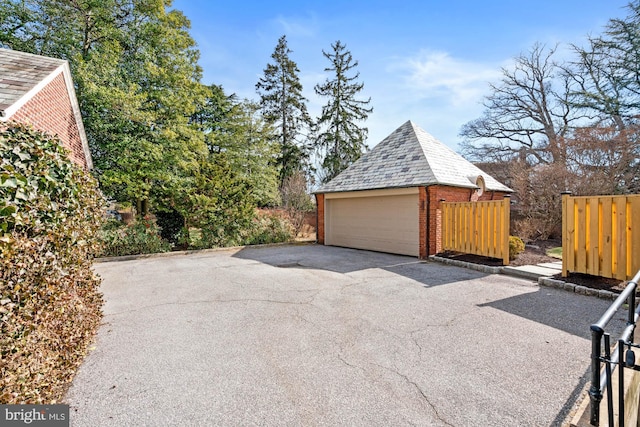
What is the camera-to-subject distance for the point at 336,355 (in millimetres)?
3346

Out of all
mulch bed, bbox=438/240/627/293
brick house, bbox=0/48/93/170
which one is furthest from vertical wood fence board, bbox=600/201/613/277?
brick house, bbox=0/48/93/170

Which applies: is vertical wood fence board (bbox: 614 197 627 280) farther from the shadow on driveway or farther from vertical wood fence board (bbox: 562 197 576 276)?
the shadow on driveway

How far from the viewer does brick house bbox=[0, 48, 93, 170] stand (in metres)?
5.42

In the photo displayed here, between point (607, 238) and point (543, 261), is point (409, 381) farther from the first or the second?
point (543, 261)

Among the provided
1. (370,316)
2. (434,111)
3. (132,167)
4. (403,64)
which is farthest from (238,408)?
(434,111)

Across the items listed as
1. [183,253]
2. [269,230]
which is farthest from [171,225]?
[269,230]

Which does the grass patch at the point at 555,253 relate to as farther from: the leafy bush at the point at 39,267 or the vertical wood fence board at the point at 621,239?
the leafy bush at the point at 39,267

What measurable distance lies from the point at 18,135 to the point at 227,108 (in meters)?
20.7

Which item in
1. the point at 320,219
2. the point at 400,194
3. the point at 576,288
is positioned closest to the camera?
the point at 576,288

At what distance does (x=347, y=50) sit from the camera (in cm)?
2492

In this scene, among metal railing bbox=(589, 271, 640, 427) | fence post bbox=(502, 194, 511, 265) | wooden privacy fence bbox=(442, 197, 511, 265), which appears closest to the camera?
metal railing bbox=(589, 271, 640, 427)

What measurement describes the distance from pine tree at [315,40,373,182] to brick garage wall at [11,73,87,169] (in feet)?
57.3

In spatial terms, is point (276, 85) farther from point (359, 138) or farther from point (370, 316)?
point (370, 316)

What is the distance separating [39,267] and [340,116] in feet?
79.3
